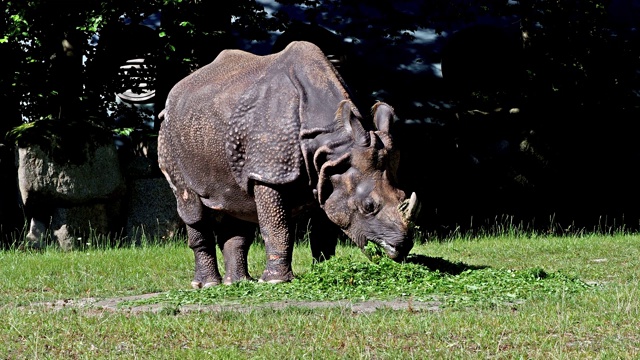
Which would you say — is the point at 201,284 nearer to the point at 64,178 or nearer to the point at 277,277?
the point at 277,277

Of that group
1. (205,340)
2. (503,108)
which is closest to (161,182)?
(503,108)

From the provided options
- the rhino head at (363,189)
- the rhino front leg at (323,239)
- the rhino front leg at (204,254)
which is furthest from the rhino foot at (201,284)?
the rhino head at (363,189)

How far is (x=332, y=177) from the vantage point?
9.55m

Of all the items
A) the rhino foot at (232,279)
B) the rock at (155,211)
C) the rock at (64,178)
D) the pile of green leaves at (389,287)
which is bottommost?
the rock at (155,211)

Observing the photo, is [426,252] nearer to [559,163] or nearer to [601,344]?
[559,163]

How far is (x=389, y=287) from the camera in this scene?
922 centimetres

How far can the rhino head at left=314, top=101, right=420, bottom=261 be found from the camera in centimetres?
941

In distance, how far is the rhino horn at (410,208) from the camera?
9.25 meters

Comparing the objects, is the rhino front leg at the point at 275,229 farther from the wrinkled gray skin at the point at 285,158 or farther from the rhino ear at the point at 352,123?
the rhino ear at the point at 352,123

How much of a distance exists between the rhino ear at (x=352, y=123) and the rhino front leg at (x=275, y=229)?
811 millimetres

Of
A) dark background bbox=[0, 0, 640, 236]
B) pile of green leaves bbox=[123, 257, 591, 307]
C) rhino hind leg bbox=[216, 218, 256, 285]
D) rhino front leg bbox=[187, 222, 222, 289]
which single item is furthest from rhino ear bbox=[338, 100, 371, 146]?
dark background bbox=[0, 0, 640, 236]

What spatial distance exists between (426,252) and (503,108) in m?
4.64

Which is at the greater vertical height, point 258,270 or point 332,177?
point 332,177

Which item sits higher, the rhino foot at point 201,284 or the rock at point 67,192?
the rhino foot at point 201,284
